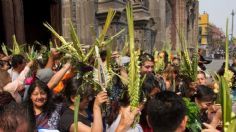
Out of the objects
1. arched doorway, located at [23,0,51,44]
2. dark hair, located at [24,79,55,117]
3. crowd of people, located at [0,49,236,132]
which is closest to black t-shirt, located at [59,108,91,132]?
crowd of people, located at [0,49,236,132]

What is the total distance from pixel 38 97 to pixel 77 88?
40cm

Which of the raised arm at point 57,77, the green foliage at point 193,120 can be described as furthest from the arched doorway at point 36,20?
the green foliage at point 193,120

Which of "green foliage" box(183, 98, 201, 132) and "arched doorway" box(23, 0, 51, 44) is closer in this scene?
"green foliage" box(183, 98, 201, 132)

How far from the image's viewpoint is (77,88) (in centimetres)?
344

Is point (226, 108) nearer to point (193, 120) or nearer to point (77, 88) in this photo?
point (193, 120)

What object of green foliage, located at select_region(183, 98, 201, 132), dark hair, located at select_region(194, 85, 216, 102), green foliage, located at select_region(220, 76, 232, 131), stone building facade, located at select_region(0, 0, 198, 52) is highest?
stone building facade, located at select_region(0, 0, 198, 52)

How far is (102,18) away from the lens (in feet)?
43.1

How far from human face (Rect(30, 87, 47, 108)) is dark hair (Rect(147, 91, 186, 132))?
1365mm

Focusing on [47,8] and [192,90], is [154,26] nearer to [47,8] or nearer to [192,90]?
[47,8]

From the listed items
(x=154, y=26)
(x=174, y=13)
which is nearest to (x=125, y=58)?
(x=154, y=26)

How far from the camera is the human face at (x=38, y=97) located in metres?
3.46

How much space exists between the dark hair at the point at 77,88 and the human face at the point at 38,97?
0.23 metres

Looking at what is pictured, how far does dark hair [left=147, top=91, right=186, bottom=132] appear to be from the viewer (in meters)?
2.36

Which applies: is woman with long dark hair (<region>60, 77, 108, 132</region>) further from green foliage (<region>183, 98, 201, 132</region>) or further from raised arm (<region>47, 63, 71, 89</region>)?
green foliage (<region>183, 98, 201, 132</region>)
